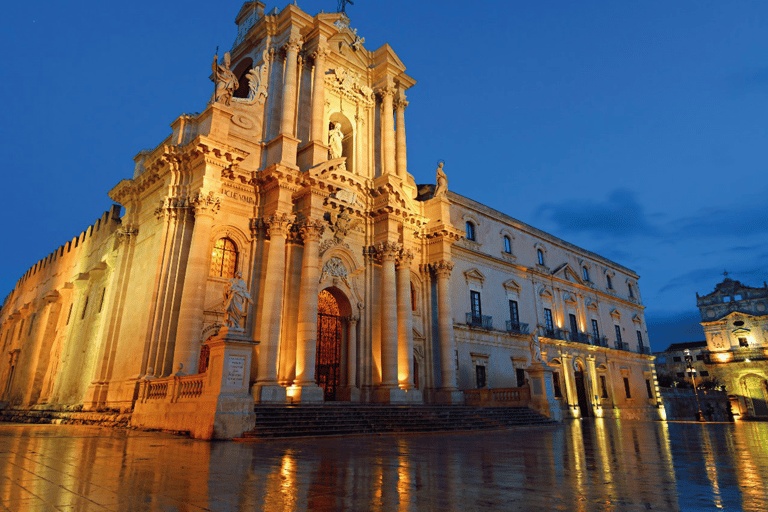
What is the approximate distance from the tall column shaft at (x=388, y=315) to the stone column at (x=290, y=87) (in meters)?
6.67

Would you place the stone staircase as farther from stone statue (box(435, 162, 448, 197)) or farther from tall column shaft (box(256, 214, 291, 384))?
stone statue (box(435, 162, 448, 197))

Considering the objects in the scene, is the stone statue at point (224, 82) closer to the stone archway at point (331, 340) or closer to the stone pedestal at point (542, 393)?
the stone archway at point (331, 340)

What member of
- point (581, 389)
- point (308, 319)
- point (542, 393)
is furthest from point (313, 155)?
point (581, 389)

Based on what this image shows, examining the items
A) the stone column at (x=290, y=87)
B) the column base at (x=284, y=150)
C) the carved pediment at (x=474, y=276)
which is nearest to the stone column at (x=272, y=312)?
the column base at (x=284, y=150)

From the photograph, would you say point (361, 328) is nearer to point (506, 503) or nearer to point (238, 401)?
point (238, 401)

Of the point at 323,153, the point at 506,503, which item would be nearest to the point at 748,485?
the point at 506,503

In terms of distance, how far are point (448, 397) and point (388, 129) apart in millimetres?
13909

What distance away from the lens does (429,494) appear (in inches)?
187

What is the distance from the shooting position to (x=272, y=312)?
17766mm

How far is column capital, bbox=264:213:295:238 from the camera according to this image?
18.5m

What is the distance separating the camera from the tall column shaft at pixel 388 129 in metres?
25.3

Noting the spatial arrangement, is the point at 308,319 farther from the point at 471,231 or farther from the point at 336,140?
the point at 471,231

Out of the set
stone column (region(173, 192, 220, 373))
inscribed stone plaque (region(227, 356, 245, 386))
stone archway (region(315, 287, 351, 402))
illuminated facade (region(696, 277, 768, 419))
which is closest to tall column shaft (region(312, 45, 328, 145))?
stone column (region(173, 192, 220, 373))

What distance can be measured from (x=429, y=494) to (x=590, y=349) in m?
35.3
